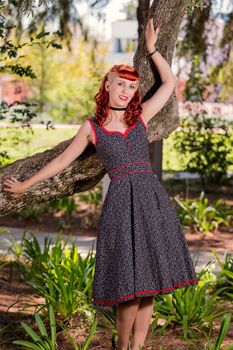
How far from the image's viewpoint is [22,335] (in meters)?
4.86

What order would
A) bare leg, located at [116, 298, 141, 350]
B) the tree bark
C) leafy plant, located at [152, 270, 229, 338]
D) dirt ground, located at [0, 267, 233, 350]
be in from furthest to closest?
leafy plant, located at [152, 270, 229, 338], dirt ground, located at [0, 267, 233, 350], the tree bark, bare leg, located at [116, 298, 141, 350]

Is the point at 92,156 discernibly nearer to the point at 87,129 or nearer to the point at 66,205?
the point at 87,129

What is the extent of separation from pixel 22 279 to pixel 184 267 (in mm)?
2496

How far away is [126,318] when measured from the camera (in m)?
3.92

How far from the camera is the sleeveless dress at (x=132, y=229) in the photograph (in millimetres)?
3730

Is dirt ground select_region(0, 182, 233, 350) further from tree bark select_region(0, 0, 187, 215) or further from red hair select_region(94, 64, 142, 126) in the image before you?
red hair select_region(94, 64, 142, 126)

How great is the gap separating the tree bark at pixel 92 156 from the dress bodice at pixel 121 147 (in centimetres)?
28

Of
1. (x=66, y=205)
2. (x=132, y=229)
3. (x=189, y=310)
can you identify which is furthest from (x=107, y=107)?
(x=66, y=205)

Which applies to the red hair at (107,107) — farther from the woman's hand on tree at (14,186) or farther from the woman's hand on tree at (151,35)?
the woman's hand on tree at (14,186)

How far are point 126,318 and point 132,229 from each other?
48 cm

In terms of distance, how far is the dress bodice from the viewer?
3785mm

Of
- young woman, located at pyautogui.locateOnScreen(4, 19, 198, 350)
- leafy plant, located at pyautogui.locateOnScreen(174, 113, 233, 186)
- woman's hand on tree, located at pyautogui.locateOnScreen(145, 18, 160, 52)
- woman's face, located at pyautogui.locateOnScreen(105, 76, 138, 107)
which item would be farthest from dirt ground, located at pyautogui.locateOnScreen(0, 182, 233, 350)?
leafy plant, located at pyautogui.locateOnScreen(174, 113, 233, 186)

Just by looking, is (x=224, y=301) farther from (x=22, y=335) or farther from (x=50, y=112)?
Answer: (x=50, y=112)

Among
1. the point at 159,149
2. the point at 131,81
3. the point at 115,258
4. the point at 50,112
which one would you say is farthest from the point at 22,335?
the point at 50,112
